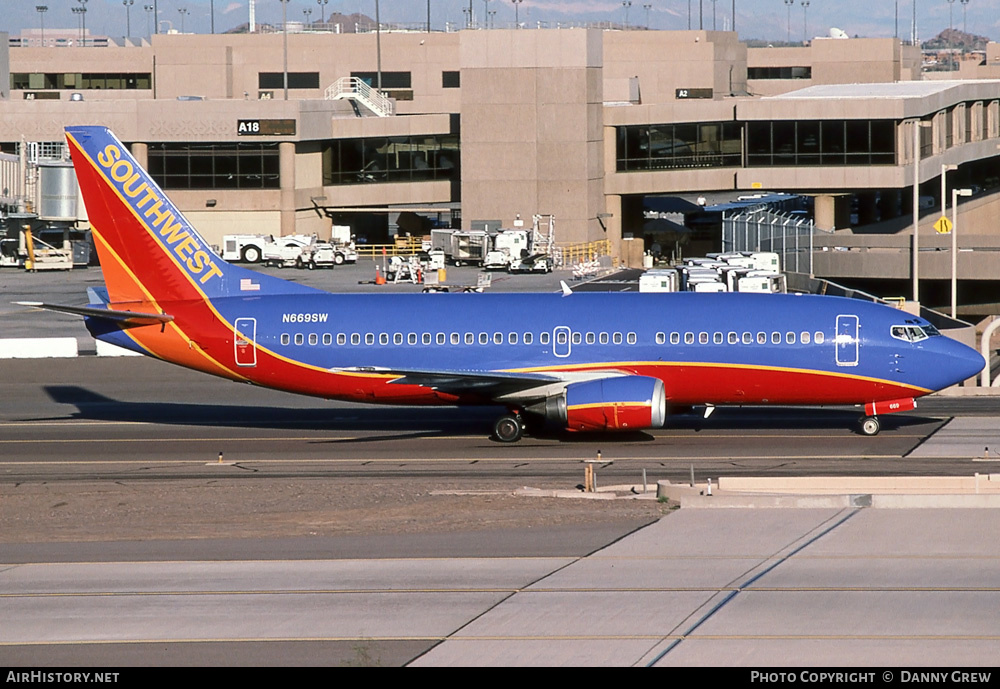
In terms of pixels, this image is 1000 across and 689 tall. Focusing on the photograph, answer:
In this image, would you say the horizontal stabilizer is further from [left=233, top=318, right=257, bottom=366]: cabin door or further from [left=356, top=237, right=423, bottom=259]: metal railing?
[left=356, top=237, right=423, bottom=259]: metal railing

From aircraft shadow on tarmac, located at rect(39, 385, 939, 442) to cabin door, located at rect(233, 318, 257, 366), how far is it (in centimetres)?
426

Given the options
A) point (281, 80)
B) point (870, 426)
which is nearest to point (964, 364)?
point (870, 426)

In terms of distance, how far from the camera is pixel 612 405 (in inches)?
1524

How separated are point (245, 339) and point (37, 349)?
21.9 meters

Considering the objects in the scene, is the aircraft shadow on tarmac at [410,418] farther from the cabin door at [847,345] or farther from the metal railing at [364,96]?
the metal railing at [364,96]

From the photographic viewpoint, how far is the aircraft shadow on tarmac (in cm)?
4297

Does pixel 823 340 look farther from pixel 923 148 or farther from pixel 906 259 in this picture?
pixel 923 148

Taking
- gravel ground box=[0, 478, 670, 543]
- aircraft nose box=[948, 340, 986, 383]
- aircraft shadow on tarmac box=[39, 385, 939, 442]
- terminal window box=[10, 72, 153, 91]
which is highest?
terminal window box=[10, 72, 153, 91]

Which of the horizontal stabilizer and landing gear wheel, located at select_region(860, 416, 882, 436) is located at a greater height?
the horizontal stabilizer

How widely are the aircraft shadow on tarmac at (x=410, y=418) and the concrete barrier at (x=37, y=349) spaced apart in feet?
27.5

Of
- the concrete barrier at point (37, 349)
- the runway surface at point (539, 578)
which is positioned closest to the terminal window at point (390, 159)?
the concrete barrier at point (37, 349)

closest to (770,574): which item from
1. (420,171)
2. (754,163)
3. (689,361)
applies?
(689,361)

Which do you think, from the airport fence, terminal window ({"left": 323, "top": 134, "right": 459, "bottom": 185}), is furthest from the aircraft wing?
terminal window ({"left": 323, "top": 134, "right": 459, "bottom": 185})

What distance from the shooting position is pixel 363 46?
522 feet
